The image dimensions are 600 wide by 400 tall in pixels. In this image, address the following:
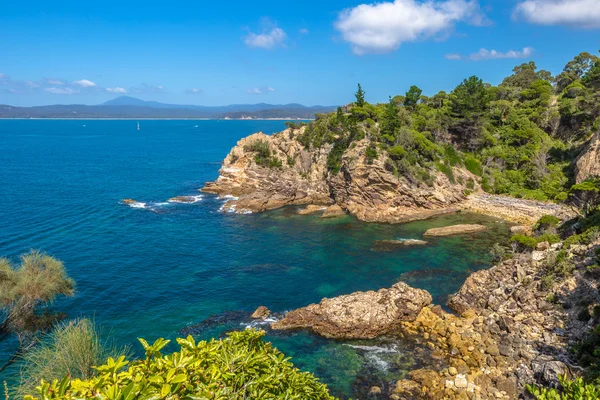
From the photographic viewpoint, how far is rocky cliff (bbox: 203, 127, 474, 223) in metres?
61.5

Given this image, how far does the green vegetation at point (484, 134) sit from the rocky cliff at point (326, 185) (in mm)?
2067

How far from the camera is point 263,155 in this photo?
3071 inches

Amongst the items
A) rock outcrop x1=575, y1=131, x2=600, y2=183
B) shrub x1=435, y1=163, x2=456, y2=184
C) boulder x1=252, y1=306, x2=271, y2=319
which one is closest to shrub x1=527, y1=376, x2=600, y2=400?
boulder x1=252, y1=306, x2=271, y2=319

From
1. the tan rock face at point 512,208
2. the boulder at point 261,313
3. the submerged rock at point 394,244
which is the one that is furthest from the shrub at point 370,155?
the boulder at point 261,313

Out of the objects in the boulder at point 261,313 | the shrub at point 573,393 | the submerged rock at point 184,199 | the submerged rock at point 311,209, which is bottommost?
the boulder at point 261,313

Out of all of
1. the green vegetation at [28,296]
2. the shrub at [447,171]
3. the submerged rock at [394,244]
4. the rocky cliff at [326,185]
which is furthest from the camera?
the shrub at [447,171]

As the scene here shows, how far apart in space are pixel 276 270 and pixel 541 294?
2523cm

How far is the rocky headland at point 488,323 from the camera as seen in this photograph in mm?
23297

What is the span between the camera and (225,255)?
46.7 meters

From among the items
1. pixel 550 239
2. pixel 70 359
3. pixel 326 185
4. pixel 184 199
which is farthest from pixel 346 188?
pixel 70 359

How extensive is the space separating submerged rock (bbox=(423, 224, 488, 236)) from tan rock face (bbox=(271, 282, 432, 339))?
69.3ft

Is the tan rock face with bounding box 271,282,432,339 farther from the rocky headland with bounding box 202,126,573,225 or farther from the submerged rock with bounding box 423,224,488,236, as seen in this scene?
the rocky headland with bounding box 202,126,573,225

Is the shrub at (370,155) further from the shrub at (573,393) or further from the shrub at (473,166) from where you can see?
the shrub at (573,393)

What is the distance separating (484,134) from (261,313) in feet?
206
